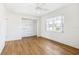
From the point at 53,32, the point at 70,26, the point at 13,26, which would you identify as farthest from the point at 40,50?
the point at 13,26

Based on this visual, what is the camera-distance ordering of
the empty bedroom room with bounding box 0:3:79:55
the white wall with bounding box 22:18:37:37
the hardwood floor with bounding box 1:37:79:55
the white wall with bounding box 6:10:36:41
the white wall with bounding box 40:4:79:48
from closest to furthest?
the hardwood floor with bounding box 1:37:79:55, the empty bedroom room with bounding box 0:3:79:55, the white wall with bounding box 40:4:79:48, the white wall with bounding box 6:10:36:41, the white wall with bounding box 22:18:37:37

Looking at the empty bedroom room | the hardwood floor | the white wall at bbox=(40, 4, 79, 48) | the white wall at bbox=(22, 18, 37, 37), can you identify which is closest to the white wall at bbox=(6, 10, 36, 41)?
the empty bedroom room

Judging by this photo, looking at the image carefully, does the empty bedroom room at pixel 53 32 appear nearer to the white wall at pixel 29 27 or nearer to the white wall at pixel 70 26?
the white wall at pixel 70 26

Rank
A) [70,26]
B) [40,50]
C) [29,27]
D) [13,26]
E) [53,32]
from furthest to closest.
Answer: [29,27] < [13,26] < [53,32] < [70,26] < [40,50]

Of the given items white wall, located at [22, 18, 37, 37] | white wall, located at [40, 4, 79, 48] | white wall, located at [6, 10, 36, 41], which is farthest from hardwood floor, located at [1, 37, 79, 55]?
white wall, located at [22, 18, 37, 37]

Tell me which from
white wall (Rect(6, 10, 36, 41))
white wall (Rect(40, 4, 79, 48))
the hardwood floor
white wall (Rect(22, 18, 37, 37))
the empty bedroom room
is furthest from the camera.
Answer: white wall (Rect(22, 18, 37, 37))

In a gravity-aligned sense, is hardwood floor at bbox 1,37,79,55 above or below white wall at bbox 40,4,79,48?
below

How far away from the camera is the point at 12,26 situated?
4922 millimetres

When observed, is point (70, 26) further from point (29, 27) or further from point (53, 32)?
point (29, 27)

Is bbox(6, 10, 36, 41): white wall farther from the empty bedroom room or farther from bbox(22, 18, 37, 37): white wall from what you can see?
bbox(22, 18, 37, 37): white wall

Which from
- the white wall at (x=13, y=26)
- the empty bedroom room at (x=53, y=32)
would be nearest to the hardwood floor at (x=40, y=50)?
the empty bedroom room at (x=53, y=32)

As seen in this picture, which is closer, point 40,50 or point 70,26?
point 40,50

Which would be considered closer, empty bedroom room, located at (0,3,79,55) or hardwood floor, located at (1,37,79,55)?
hardwood floor, located at (1,37,79,55)

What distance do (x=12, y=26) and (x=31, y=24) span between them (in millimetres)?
2048
